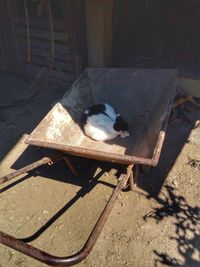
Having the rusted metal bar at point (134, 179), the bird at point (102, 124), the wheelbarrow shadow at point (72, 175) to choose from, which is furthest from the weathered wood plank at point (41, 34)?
the rusted metal bar at point (134, 179)

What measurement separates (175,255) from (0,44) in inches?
225

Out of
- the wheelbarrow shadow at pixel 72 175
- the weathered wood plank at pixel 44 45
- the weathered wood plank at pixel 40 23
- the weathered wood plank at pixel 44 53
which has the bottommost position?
the wheelbarrow shadow at pixel 72 175

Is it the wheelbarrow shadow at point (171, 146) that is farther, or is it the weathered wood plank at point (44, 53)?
the weathered wood plank at point (44, 53)

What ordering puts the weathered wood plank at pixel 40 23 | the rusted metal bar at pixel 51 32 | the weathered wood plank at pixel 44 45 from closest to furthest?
the rusted metal bar at pixel 51 32 → the weathered wood plank at pixel 40 23 → the weathered wood plank at pixel 44 45

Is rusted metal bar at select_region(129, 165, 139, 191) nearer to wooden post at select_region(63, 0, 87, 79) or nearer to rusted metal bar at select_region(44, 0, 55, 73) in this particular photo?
wooden post at select_region(63, 0, 87, 79)

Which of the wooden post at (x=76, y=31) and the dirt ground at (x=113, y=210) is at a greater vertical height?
the wooden post at (x=76, y=31)

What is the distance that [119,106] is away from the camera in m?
4.36

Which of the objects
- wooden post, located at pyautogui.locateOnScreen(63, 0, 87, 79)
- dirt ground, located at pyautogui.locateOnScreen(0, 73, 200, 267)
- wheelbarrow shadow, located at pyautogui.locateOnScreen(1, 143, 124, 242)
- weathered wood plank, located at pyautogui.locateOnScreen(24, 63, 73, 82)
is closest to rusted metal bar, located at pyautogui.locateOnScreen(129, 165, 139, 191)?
dirt ground, located at pyautogui.locateOnScreen(0, 73, 200, 267)

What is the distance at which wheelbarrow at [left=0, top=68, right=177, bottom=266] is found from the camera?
317cm

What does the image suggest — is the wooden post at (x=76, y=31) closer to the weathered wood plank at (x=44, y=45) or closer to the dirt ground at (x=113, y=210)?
the weathered wood plank at (x=44, y=45)

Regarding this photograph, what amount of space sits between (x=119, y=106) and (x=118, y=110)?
0.21ft

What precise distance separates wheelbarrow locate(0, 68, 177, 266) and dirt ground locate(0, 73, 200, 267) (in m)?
0.31

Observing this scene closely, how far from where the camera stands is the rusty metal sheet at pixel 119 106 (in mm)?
3416

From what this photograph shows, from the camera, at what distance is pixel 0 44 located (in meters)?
6.43
